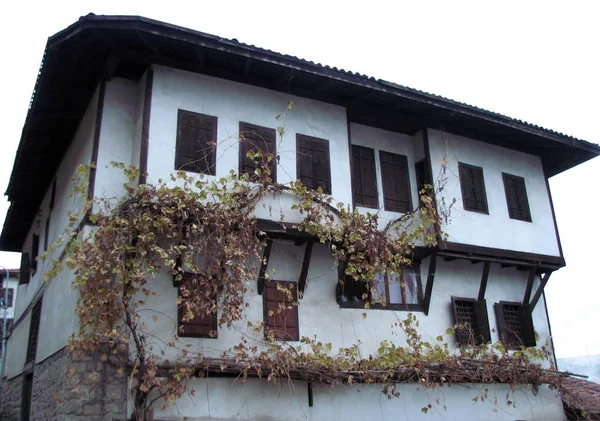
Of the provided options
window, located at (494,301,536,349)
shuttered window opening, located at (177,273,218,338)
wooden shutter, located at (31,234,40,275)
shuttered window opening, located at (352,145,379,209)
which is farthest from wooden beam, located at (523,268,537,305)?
wooden shutter, located at (31,234,40,275)

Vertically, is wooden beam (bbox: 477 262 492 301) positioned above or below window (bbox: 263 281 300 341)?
above

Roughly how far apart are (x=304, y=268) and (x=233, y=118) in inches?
124

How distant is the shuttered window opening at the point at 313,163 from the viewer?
1165 centimetres

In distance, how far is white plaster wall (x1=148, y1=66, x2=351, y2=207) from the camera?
10430 mm

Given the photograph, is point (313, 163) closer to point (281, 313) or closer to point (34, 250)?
point (281, 313)

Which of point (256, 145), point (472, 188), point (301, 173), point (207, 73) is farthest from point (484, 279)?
point (207, 73)

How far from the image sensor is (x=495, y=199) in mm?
14031

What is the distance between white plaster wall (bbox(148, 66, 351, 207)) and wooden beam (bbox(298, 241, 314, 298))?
1.17m

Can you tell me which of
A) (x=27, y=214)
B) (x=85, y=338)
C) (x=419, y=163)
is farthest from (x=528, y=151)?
(x=27, y=214)

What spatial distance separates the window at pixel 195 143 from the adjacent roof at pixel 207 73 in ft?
3.36

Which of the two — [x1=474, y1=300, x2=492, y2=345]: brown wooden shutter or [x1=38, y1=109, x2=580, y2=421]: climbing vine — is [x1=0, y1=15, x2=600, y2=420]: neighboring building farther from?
[x1=38, y1=109, x2=580, y2=421]: climbing vine

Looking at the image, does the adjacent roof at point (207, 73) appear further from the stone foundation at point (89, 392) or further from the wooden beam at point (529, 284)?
the stone foundation at point (89, 392)

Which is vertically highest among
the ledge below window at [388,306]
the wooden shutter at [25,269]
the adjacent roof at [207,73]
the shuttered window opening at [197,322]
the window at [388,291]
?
the adjacent roof at [207,73]

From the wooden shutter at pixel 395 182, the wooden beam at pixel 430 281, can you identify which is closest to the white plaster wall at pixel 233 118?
the wooden shutter at pixel 395 182
